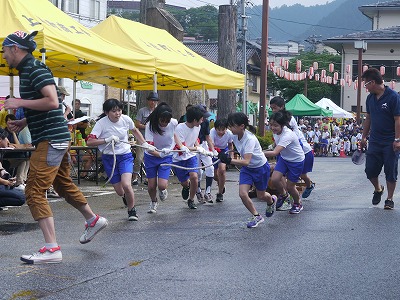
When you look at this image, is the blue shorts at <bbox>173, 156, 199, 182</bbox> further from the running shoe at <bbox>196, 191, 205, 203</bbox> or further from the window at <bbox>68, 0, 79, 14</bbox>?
the window at <bbox>68, 0, 79, 14</bbox>

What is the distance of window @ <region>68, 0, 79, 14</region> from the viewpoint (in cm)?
4681

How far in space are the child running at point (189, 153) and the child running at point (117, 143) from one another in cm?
136

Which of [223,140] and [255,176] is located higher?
[223,140]

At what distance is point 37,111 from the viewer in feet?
23.2

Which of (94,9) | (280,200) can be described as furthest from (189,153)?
(94,9)

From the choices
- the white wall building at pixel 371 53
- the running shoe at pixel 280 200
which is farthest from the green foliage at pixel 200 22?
the running shoe at pixel 280 200

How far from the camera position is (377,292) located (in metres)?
5.89

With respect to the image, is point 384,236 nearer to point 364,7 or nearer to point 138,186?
point 138,186

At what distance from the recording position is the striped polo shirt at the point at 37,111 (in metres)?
6.99

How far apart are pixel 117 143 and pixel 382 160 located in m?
3.97

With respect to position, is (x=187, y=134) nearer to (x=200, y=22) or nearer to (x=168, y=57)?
(x=168, y=57)

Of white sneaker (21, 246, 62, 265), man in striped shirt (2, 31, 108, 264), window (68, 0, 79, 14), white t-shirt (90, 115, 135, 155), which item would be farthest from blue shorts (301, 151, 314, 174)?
window (68, 0, 79, 14)

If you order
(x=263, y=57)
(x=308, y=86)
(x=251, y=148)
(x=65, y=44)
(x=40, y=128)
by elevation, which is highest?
(x=308, y=86)

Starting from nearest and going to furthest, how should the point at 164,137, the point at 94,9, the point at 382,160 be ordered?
the point at 164,137 → the point at 382,160 → the point at 94,9
